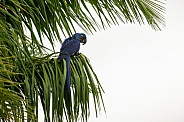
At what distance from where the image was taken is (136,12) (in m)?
0.91

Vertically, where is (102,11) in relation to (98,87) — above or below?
above

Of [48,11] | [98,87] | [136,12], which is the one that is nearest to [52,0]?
[48,11]

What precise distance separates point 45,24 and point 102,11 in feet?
0.42

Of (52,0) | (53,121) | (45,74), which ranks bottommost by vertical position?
(53,121)

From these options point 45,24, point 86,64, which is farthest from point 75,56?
point 45,24

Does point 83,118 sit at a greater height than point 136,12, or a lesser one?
lesser

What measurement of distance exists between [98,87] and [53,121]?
16cm

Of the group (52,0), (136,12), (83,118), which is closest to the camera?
(52,0)

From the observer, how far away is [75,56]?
108 centimetres

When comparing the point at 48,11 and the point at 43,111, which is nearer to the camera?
the point at 48,11

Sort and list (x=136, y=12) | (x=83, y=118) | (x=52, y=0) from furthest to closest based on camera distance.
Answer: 1. (x=83, y=118)
2. (x=136, y=12)
3. (x=52, y=0)

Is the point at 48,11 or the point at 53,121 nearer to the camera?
the point at 48,11

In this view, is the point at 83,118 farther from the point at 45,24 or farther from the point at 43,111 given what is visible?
the point at 45,24

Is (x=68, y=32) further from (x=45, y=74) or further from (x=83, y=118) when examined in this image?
(x=83, y=118)
